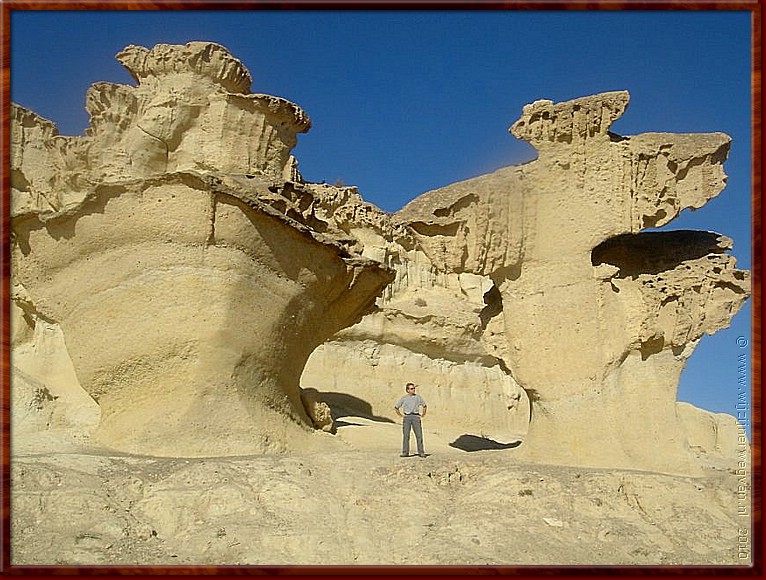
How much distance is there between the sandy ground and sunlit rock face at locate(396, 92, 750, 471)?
110cm

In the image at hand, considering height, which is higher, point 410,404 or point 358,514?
point 410,404

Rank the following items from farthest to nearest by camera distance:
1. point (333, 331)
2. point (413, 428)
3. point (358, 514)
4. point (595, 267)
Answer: point (333, 331) < point (595, 267) < point (413, 428) < point (358, 514)

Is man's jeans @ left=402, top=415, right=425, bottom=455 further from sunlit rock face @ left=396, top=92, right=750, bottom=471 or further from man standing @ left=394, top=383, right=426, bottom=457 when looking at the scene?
sunlit rock face @ left=396, top=92, right=750, bottom=471

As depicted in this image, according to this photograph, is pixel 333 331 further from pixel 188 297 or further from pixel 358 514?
pixel 358 514

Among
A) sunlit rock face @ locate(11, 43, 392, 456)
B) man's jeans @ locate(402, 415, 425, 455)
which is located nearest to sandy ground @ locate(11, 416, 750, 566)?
man's jeans @ locate(402, 415, 425, 455)

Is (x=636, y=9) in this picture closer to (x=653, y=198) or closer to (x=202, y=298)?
(x=653, y=198)

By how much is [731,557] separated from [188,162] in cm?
1308

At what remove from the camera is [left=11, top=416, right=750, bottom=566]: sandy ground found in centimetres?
624

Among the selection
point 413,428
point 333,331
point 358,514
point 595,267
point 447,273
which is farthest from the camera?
point 333,331

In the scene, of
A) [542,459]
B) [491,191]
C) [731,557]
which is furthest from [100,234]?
[731,557]

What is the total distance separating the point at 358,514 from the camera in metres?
7.05

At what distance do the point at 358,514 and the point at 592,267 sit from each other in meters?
4.28

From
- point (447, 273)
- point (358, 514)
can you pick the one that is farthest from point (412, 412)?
point (358, 514)

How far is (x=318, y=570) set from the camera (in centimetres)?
486
